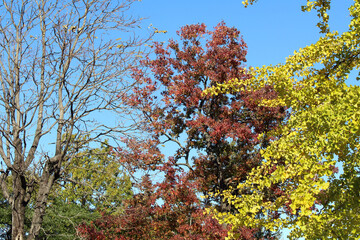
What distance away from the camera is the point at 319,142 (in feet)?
21.0

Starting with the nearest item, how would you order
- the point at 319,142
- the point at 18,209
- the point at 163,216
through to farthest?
1. the point at 319,142
2. the point at 18,209
3. the point at 163,216

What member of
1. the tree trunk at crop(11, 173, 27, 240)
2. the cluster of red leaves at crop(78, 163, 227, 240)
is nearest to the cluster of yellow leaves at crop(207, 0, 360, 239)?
the tree trunk at crop(11, 173, 27, 240)

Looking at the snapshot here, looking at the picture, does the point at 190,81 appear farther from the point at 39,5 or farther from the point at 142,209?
the point at 39,5

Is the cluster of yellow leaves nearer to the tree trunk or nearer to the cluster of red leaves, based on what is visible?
the tree trunk

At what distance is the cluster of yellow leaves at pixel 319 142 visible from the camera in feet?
20.5

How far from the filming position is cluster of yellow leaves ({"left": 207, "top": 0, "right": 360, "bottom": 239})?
6234 millimetres

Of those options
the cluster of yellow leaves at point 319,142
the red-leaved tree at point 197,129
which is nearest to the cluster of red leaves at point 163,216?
the red-leaved tree at point 197,129

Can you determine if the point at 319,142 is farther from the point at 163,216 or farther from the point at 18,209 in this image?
the point at 163,216

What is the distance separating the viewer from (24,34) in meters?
9.82

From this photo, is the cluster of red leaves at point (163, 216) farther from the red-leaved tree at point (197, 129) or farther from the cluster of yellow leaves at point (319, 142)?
the cluster of yellow leaves at point (319, 142)

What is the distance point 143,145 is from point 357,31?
599 centimetres

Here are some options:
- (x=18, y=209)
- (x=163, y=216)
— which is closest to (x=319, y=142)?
(x=18, y=209)

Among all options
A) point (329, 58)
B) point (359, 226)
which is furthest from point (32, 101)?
point (359, 226)

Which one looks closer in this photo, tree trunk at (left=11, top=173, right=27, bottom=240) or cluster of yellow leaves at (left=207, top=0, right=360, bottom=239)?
cluster of yellow leaves at (left=207, top=0, right=360, bottom=239)
